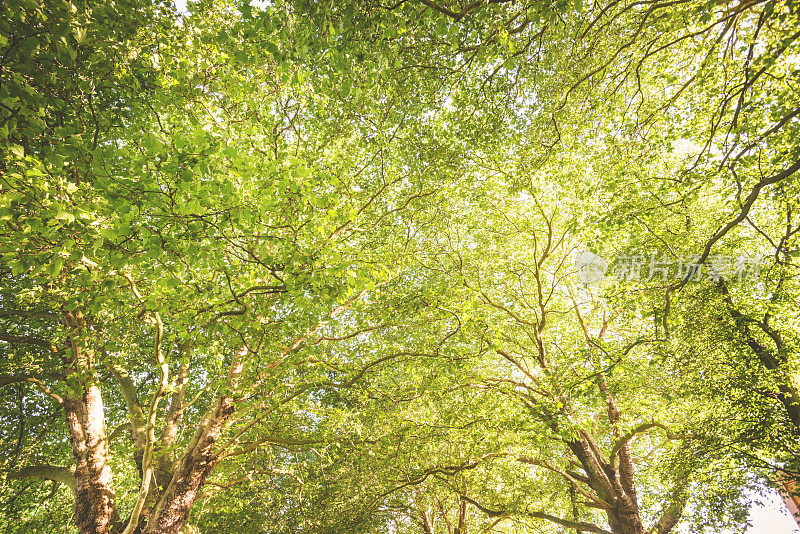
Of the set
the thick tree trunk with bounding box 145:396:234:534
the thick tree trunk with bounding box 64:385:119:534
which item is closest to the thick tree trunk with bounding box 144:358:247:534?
the thick tree trunk with bounding box 145:396:234:534

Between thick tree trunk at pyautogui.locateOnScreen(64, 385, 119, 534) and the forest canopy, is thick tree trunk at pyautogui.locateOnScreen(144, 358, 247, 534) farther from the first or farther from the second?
thick tree trunk at pyautogui.locateOnScreen(64, 385, 119, 534)

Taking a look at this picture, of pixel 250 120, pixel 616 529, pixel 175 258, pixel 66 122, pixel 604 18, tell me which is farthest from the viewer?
pixel 616 529

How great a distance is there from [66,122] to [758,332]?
16219 mm

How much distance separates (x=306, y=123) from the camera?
28.9ft

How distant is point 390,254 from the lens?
359 inches

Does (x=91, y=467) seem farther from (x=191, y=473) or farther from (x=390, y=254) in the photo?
(x=390, y=254)

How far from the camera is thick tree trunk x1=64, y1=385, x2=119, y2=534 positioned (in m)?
7.34

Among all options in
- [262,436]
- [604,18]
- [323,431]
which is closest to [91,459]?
[262,436]

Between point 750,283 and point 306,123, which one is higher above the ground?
point 306,123

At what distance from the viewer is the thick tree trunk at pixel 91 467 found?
7.34 meters

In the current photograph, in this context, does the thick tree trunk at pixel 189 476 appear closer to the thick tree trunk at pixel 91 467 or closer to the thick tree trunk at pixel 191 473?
the thick tree trunk at pixel 191 473

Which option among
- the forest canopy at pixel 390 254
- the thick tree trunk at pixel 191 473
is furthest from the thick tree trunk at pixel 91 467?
the thick tree trunk at pixel 191 473

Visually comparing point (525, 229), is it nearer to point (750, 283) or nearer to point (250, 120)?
point (750, 283)

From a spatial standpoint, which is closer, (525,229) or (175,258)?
(175,258)
